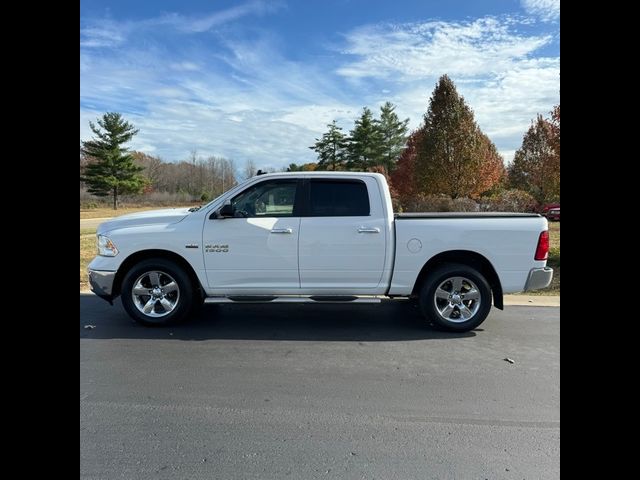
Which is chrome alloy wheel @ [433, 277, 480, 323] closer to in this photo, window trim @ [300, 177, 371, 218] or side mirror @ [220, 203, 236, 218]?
window trim @ [300, 177, 371, 218]

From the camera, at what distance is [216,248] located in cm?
550

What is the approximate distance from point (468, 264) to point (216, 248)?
3192mm

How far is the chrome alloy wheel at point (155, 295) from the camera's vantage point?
5.53 metres

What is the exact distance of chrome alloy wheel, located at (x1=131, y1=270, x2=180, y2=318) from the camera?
5.53m

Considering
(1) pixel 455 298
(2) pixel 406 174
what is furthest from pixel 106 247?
(2) pixel 406 174

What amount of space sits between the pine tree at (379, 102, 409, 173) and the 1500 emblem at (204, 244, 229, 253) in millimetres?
39169

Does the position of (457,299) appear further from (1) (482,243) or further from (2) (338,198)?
(2) (338,198)

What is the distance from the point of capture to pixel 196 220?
556 centimetres

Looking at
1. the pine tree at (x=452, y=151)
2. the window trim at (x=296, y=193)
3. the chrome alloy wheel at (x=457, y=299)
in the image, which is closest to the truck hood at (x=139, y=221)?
the window trim at (x=296, y=193)

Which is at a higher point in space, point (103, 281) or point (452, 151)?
point (452, 151)

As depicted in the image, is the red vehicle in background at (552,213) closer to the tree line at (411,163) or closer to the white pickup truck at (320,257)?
the tree line at (411,163)

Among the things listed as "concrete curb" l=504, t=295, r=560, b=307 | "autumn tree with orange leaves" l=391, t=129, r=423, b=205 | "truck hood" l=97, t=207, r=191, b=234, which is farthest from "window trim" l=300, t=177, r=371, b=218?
"autumn tree with orange leaves" l=391, t=129, r=423, b=205
